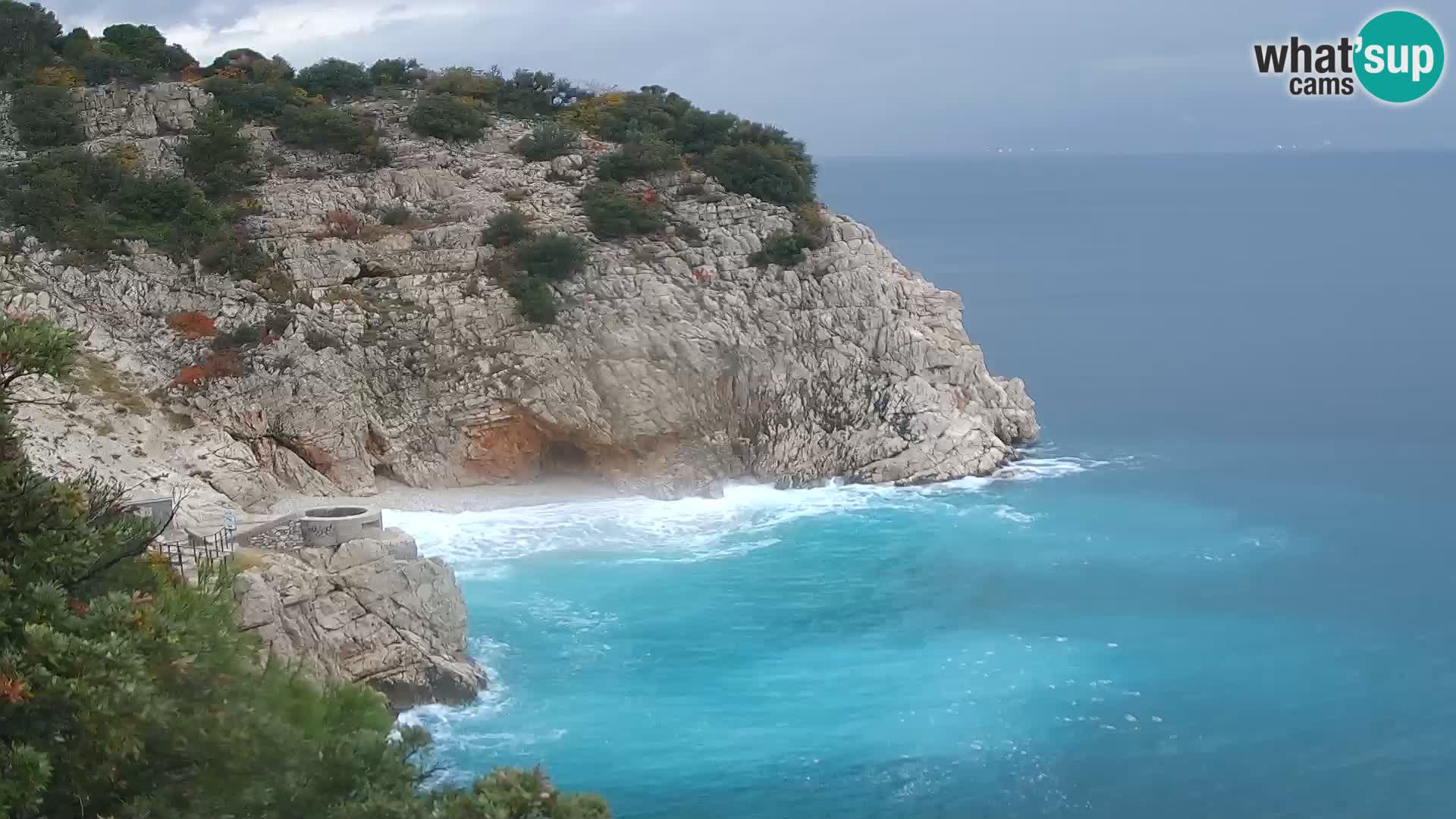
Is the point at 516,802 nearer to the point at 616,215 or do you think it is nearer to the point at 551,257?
the point at 551,257

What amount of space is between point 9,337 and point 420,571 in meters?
13.0

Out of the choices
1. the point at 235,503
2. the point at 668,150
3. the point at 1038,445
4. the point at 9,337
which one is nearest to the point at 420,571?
the point at 235,503

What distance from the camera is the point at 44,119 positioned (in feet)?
119

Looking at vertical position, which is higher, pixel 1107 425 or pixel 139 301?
pixel 139 301

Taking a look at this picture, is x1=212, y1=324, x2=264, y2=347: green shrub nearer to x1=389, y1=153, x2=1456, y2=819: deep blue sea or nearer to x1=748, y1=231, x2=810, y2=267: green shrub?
x1=389, y1=153, x2=1456, y2=819: deep blue sea

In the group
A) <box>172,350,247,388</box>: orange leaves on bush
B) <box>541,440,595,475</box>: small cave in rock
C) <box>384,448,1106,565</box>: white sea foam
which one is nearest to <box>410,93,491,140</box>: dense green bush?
<box>172,350,247,388</box>: orange leaves on bush

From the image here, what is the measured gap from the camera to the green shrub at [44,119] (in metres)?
36.2

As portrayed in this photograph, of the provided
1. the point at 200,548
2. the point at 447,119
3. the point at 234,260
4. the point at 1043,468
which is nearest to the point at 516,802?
the point at 200,548

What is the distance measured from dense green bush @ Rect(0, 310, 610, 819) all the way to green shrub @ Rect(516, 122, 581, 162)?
96.8 ft

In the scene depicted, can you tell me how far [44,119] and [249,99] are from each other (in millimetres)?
5086

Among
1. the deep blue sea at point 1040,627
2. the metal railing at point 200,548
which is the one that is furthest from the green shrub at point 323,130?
the metal railing at point 200,548

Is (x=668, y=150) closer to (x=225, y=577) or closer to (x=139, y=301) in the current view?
(x=139, y=301)

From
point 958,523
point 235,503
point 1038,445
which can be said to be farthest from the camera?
point 1038,445

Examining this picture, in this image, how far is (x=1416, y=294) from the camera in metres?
69.4
